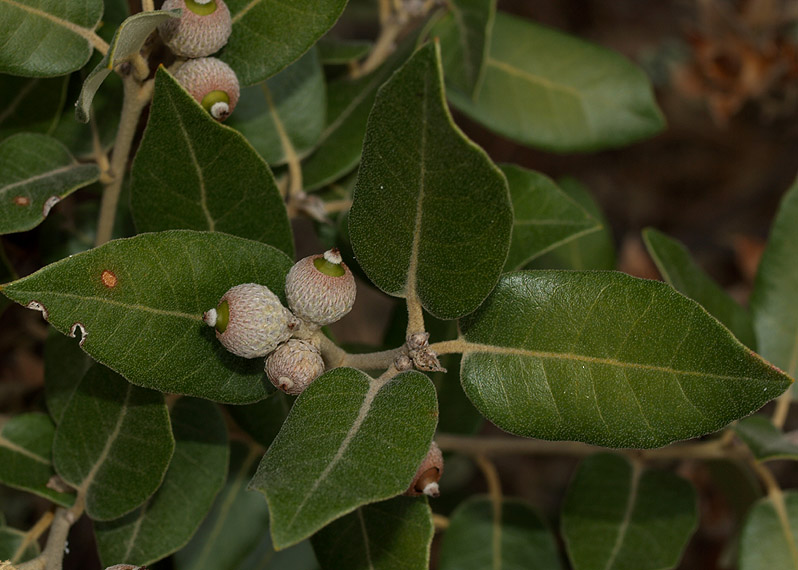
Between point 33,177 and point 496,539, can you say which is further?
point 496,539

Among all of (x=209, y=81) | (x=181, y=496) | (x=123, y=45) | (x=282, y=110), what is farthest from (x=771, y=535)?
(x=123, y=45)

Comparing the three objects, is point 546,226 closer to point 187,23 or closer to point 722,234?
point 187,23

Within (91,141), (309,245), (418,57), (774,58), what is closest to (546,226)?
(418,57)

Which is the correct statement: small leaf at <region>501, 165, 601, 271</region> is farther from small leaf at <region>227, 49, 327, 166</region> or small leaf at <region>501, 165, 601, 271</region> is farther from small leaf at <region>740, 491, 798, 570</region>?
small leaf at <region>740, 491, 798, 570</region>

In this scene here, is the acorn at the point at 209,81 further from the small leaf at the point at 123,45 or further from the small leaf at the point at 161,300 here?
the small leaf at the point at 161,300

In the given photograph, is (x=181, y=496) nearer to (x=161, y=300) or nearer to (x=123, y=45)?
(x=161, y=300)

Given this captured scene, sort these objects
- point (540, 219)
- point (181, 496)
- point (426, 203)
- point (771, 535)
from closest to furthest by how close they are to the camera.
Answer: point (426, 203) < point (181, 496) < point (540, 219) < point (771, 535)

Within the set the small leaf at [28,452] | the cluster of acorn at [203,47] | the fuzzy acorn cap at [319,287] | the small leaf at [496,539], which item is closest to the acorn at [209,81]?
the cluster of acorn at [203,47]

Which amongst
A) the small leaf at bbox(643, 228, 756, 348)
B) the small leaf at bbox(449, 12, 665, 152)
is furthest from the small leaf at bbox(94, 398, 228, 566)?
the small leaf at bbox(449, 12, 665, 152)
